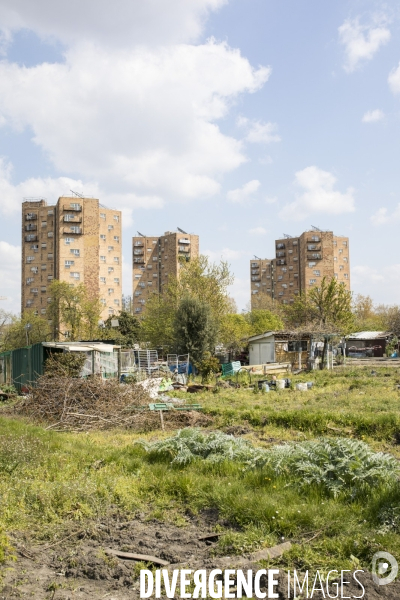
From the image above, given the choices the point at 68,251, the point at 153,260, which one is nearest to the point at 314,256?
the point at 153,260

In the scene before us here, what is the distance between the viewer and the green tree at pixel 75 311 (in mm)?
62000

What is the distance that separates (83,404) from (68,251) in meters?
75.9

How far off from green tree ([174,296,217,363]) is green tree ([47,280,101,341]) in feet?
84.8

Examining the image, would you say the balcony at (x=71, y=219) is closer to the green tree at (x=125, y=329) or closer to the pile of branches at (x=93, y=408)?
the green tree at (x=125, y=329)

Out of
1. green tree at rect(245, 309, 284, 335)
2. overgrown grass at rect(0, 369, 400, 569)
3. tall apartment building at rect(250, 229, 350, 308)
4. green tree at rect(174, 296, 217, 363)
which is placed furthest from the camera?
tall apartment building at rect(250, 229, 350, 308)

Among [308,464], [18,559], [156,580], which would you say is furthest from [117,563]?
[308,464]

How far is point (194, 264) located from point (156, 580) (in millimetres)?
45583

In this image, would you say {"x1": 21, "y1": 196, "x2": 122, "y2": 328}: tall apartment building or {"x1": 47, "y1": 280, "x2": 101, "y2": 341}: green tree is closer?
{"x1": 47, "y1": 280, "x2": 101, "y2": 341}: green tree

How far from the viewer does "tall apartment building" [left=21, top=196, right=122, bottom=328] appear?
8762 centimetres

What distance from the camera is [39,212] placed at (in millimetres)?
90312

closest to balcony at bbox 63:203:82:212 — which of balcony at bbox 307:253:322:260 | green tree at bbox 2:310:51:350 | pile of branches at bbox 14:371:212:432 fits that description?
green tree at bbox 2:310:51:350

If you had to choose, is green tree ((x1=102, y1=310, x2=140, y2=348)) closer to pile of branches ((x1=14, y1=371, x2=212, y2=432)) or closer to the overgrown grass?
pile of branches ((x1=14, y1=371, x2=212, y2=432))

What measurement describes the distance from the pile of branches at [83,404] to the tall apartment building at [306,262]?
310 ft

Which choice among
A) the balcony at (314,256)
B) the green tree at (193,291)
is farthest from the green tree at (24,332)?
the balcony at (314,256)
